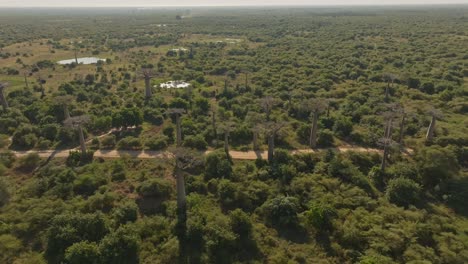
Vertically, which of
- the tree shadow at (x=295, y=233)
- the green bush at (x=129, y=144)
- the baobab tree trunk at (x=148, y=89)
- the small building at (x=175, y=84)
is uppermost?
the baobab tree trunk at (x=148, y=89)

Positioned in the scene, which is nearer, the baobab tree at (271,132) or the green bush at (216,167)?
Result: the green bush at (216,167)

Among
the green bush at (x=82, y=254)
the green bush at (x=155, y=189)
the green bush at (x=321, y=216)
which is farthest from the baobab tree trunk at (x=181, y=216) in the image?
the green bush at (x=321, y=216)

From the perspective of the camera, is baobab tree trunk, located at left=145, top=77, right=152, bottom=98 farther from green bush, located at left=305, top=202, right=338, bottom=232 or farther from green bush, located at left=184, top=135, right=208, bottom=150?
green bush, located at left=305, top=202, right=338, bottom=232

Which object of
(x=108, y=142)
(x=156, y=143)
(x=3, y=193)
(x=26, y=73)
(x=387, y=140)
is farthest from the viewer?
(x=26, y=73)

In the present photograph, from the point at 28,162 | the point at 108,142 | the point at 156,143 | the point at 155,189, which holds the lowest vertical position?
the point at 28,162

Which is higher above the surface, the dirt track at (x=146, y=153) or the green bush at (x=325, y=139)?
the green bush at (x=325, y=139)

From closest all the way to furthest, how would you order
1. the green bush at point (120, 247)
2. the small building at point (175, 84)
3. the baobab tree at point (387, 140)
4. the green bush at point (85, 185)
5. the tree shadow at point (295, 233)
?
the green bush at point (120, 247), the tree shadow at point (295, 233), the green bush at point (85, 185), the baobab tree at point (387, 140), the small building at point (175, 84)

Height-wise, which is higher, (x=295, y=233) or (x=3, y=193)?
(x=3, y=193)

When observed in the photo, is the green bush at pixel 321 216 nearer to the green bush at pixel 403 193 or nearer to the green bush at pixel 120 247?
the green bush at pixel 403 193

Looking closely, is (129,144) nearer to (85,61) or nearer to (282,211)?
(282,211)

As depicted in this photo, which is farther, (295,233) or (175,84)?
(175,84)

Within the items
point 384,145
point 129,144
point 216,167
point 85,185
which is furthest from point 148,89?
point 384,145
